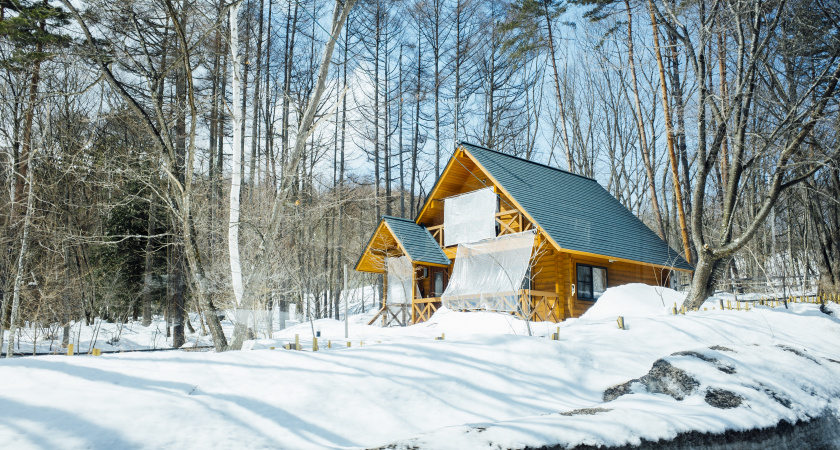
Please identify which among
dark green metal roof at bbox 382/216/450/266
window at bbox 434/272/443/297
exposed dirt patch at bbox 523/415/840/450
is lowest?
exposed dirt patch at bbox 523/415/840/450

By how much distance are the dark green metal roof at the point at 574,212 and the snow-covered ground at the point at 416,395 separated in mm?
6934

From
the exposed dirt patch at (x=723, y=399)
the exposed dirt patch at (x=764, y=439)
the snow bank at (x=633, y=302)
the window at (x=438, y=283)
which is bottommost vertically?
the exposed dirt patch at (x=764, y=439)

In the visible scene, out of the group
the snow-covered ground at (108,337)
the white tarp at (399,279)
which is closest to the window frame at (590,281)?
the white tarp at (399,279)

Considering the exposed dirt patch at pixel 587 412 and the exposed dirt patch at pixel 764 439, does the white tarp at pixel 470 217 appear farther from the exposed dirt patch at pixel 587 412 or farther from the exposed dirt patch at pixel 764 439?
the exposed dirt patch at pixel 587 412

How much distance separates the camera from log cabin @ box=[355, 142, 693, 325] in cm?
1510

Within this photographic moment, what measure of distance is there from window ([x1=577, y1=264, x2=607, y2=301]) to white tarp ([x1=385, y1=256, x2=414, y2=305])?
17.7ft

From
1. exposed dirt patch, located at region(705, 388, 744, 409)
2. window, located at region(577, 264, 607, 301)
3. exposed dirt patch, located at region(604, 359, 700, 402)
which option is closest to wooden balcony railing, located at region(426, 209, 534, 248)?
window, located at region(577, 264, 607, 301)

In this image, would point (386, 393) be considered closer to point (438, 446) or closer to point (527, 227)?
point (438, 446)

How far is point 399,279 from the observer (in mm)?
17844

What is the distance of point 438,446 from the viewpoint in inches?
148

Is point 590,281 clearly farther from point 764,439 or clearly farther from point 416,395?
point 416,395

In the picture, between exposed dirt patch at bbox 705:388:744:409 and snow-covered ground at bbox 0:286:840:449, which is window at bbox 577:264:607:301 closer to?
snow-covered ground at bbox 0:286:840:449

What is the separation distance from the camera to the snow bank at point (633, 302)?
12.6m

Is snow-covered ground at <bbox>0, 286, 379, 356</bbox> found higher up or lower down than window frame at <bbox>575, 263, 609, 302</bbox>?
lower down
